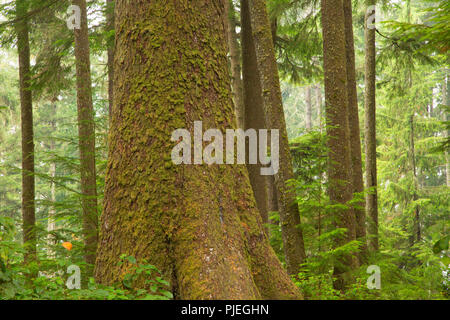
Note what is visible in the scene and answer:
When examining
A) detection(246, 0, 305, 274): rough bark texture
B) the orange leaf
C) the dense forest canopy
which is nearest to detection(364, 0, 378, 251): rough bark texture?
the dense forest canopy

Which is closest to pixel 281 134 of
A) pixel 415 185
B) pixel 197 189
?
pixel 197 189

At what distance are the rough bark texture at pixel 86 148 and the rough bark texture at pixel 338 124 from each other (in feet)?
12.7

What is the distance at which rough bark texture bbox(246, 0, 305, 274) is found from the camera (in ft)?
20.2

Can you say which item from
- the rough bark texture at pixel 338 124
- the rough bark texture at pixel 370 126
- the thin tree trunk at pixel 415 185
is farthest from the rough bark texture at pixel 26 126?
the thin tree trunk at pixel 415 185

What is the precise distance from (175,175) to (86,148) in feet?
12.9

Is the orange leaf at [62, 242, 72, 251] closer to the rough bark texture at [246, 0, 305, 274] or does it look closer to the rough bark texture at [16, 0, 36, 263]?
the rough bark texture at [246, 0, 305, 274]

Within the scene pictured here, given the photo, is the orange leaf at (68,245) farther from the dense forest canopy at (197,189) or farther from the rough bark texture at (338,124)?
the rough bark texture at (338,124)

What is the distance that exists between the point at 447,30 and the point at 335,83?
2251mm

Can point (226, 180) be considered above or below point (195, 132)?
below

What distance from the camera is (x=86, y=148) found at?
692 cm

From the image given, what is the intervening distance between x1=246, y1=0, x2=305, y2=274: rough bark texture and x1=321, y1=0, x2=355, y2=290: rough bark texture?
629mm

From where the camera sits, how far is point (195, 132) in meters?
3.64
